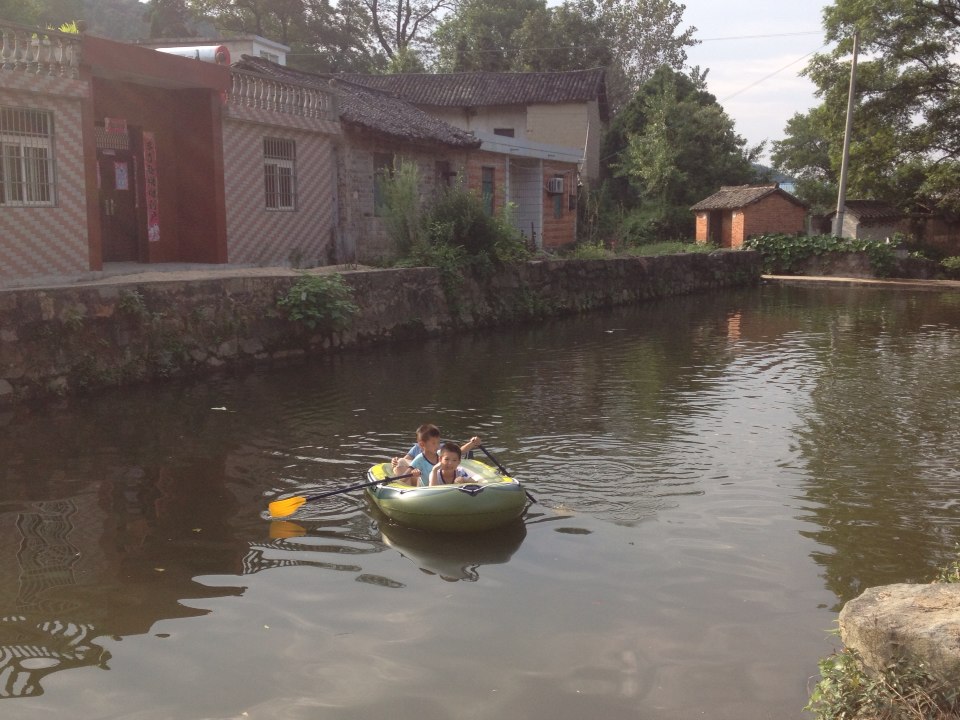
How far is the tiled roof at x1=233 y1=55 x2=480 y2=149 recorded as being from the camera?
21906 millimetres

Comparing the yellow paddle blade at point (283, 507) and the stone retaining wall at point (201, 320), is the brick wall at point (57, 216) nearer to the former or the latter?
the stone retaining wall at point (201, 320)

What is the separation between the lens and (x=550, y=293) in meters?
22.8

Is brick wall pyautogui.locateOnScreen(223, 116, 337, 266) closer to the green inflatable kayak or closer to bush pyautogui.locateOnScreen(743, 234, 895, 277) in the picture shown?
the green inflatable kayak

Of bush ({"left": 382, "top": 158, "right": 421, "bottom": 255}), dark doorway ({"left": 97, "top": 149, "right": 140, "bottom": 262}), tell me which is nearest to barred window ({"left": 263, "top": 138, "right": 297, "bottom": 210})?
bush ({"left": 382, "top": 158, "right": 421, "bottom": 255})

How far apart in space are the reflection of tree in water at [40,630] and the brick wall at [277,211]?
41.2 feet

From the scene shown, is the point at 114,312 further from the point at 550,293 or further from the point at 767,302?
the point at 767,302

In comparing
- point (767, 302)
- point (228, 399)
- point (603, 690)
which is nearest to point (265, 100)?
point (228, 399)

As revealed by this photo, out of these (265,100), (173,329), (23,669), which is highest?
(265,100)

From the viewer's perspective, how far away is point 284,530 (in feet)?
24.2

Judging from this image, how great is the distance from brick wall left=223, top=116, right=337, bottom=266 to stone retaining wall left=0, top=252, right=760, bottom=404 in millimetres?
3301

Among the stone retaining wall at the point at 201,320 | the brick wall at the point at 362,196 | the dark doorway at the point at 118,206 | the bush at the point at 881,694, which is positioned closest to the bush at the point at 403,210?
the brick wall at the point at 362,196

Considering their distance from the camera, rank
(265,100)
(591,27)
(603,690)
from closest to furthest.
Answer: (603,690) < (265,100) < (591,27)

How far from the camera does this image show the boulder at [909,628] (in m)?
3.80

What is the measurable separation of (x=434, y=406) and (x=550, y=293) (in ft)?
37.2
